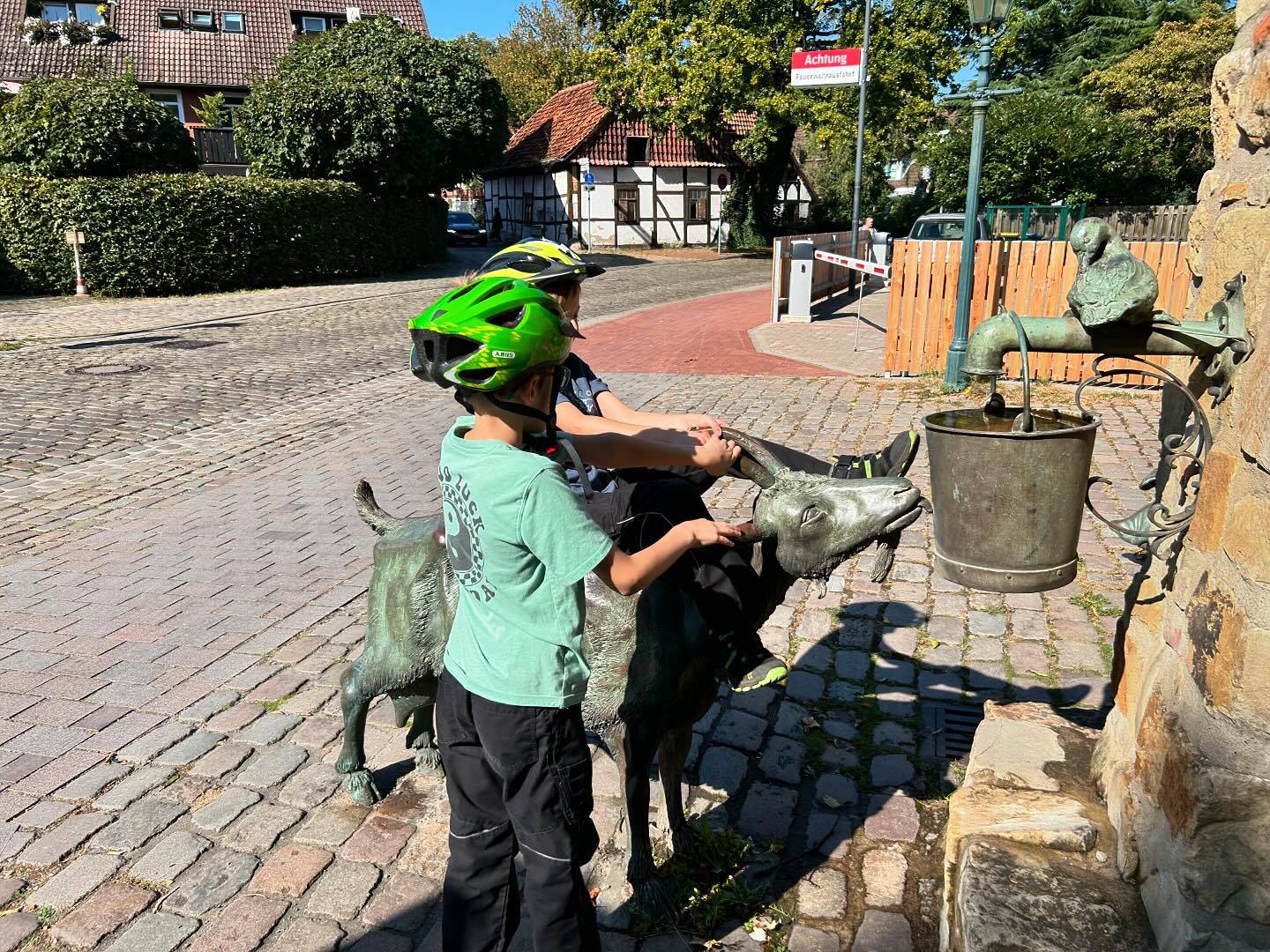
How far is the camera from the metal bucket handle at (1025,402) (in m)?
2.36

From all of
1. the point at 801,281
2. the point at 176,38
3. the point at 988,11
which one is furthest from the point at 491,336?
the point at 176,38

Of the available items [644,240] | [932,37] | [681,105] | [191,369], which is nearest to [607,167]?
[644,240]

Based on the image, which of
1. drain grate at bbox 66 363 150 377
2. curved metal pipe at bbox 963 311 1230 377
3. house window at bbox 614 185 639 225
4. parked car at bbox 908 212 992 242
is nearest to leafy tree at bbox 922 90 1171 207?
parked car at bbox 908 212 992 242

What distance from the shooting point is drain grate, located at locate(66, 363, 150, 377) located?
12.0 m

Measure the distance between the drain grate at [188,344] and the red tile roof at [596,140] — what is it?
23.1 m

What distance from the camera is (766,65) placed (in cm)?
2920

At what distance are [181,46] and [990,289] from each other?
35.4 metres

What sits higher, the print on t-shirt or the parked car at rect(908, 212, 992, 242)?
the parked car at rect(908, 212, 992, 242)

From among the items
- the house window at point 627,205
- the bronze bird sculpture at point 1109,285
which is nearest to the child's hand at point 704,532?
→ the bronze bird sculpture at point 1109,285

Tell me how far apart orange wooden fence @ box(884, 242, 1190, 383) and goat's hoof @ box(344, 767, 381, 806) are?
8481mm

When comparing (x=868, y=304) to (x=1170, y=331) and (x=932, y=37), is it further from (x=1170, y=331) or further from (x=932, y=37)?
(x=1170, y=331)

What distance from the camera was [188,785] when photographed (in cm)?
365

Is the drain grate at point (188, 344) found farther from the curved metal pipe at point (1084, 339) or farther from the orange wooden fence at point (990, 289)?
the curved metal pipe at point (1084, 339)

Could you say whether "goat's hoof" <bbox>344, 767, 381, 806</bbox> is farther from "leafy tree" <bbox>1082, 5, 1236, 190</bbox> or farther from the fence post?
"leafy tree" <bbox>1082, 5, 1236, 190</bbox>
